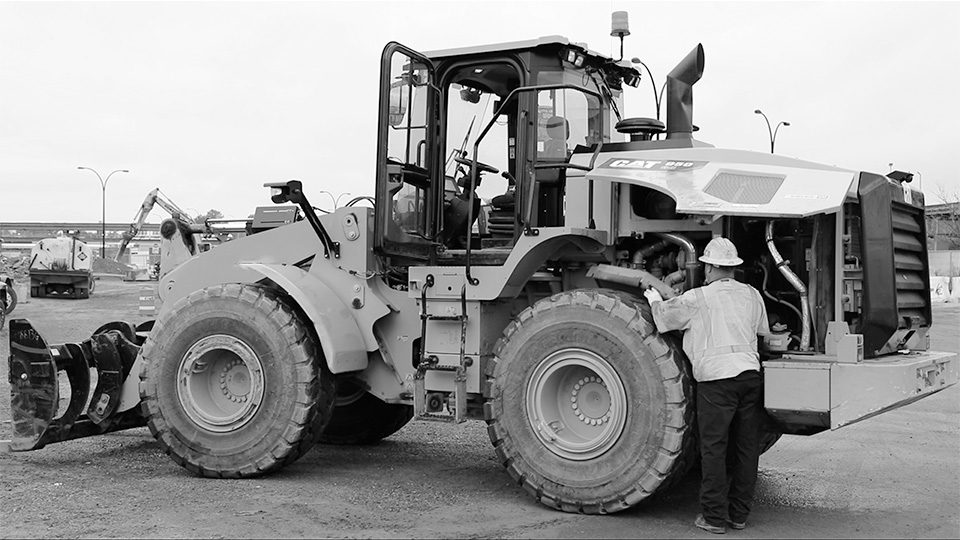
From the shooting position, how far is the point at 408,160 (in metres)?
6.78

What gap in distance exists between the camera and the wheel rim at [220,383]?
22.2 ft

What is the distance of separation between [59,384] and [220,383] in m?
1.37

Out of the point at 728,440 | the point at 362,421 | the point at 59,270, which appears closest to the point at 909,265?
the point at 728,440

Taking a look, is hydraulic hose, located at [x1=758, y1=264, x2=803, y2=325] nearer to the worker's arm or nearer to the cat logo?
the worker's arm

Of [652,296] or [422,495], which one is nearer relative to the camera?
[652,296]

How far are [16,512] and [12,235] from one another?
9214cm

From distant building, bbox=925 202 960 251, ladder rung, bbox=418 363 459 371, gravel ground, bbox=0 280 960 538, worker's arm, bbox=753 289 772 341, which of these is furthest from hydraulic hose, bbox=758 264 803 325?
distant building, bbox=925 202 960 251

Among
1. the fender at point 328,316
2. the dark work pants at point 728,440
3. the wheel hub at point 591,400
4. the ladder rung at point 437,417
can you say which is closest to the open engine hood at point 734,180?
the dark work pants at point 728,440

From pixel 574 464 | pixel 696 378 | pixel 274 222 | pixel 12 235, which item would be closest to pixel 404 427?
pixel 274 222

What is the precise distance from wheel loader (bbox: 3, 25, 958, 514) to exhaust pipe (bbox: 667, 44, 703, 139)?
2 centimetres

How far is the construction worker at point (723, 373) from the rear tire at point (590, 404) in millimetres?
127

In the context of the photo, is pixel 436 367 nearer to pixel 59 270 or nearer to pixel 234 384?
pixel 234 384

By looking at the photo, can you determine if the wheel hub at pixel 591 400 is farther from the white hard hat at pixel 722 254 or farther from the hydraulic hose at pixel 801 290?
the hydraulic hose at pixel 801 290

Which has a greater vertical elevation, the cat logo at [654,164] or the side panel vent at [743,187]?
the cat logo at [654,164]
